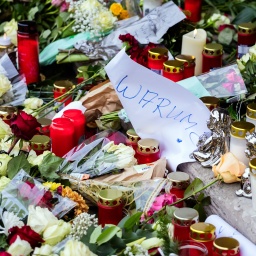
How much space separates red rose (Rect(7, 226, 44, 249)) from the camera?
147 cm

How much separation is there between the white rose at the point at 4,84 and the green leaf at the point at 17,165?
0.51 meters

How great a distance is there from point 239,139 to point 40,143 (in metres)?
0.48

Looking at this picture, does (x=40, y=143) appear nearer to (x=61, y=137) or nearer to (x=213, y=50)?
(x=61, y=137)

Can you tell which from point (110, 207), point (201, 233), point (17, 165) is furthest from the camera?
point (17, 165)

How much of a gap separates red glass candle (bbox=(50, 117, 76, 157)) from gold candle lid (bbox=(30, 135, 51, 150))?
0.03 meters

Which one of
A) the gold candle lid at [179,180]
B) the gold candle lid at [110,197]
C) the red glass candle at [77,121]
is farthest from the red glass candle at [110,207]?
the red glass candle at [77,121]

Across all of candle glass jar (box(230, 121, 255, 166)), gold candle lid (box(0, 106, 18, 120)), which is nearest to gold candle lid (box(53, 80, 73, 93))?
gold candle lid (box(0, 106, 18, 120))

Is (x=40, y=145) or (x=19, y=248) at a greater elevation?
(x=19, y=248)

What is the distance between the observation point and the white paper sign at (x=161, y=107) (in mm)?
1877

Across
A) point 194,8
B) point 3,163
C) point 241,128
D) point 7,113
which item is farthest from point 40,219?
point 194,8

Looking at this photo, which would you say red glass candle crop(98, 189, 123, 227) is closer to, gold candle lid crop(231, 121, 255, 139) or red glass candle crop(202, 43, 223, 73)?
gold candle lid crop(231, 121, 255, 139)

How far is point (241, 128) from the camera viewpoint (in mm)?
1699

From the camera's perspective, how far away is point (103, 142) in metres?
1.89

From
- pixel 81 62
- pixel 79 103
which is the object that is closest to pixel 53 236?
pixel 79 103
